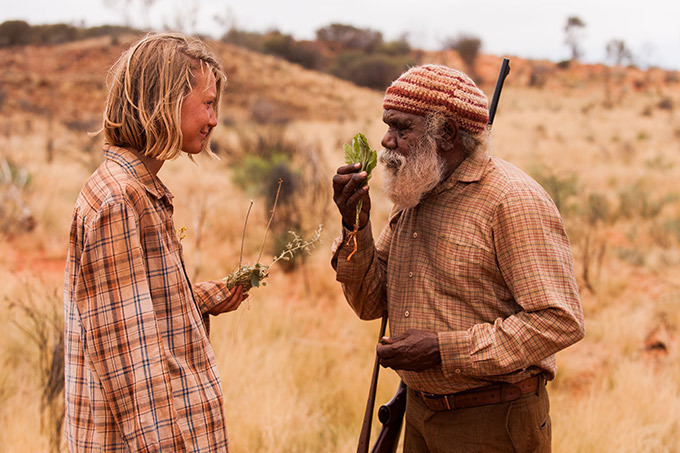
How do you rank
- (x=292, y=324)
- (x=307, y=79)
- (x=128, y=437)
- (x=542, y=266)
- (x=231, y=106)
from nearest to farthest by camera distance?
1. (x=128, y=437)
2. (x=542, y=266)
3. (x=292, y=324)
4. (x=231, y=106)
5. (x=307, y=79)

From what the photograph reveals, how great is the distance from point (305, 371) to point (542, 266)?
320 centimetres

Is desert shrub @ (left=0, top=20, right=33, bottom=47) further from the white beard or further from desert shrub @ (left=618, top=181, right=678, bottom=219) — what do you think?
the white beard

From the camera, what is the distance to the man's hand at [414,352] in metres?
2.21

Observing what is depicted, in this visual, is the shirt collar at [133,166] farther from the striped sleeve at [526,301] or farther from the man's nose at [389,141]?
the striped sleeve at [526,301]

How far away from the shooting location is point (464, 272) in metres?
2.25

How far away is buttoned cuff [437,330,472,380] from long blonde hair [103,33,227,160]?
1.12 metres

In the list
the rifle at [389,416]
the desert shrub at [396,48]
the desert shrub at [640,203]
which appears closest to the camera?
the rifle at [389,416]

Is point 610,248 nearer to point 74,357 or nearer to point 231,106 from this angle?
point 74,357

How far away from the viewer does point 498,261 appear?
2.22 meters

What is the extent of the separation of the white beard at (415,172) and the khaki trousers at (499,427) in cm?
83

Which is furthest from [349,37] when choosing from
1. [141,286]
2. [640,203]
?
[141,286]

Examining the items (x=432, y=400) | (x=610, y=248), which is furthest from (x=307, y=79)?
(x=432, y=400)

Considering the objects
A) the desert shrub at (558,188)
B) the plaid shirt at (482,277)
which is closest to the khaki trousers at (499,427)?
the plaid shirt at (482,277)

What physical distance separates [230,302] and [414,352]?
2.33ft
